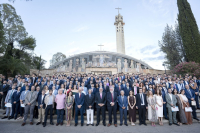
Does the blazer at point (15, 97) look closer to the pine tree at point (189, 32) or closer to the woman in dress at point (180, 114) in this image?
the woman in dress at point (180, 114)

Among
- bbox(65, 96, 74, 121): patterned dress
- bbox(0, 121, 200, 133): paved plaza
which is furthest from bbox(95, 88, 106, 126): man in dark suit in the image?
bbox(65, 96, 74, 121): patterned dress

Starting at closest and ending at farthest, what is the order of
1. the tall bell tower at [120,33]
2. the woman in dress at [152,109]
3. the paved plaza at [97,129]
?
the paved plaza at [97,129] → the woman in dress at [152,109] → the tall bell tower at [120,33]

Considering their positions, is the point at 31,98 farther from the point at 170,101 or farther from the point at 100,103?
the point at 170,101

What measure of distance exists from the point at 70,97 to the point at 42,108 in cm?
157

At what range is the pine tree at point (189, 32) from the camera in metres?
16.0

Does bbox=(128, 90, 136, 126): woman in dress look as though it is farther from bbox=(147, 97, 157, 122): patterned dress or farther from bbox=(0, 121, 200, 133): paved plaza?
bbox=(147, 97, 157, 122): patterned dress

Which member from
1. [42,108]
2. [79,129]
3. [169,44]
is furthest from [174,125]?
[169,44]

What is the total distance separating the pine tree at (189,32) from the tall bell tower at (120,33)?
1668 centimetres

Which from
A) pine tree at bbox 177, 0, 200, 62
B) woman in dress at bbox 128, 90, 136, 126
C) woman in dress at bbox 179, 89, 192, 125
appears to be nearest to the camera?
woman in dress at bbox 128, 90, 136, 126

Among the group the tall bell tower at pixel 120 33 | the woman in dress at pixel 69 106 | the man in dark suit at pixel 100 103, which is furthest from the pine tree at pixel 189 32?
the woman in dress at pixel 69 106

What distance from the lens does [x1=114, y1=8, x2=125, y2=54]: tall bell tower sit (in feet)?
108

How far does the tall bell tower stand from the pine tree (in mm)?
16681

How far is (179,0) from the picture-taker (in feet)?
59.7

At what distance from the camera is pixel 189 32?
16.7m
